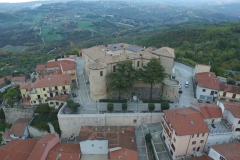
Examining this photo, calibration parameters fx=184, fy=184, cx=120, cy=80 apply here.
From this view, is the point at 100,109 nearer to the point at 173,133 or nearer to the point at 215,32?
the point at 173,133

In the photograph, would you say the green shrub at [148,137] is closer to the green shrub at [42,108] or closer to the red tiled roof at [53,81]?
the red tiled roof at [53,81]

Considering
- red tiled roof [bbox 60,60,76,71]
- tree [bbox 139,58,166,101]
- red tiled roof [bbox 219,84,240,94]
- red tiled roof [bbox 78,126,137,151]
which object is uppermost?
tree [bbox 139,58,166,101]

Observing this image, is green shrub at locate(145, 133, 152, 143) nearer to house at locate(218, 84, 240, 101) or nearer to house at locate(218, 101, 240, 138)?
house at locate(218, 101, 240, 138)

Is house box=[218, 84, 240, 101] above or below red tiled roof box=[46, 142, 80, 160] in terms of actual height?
above

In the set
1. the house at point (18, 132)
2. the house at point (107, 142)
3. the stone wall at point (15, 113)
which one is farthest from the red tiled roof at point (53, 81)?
the house at point (107, 142)

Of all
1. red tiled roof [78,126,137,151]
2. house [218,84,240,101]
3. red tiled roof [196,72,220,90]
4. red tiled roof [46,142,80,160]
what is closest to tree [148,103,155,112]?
red tiled roof [78,126,137,151]

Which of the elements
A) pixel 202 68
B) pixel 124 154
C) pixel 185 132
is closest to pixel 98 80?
pixel 124 154

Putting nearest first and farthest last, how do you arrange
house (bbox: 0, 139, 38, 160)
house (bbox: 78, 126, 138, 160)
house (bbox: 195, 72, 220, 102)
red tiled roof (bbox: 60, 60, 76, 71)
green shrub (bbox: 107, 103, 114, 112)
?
house (bbox: 78, 126, 138, 160), house (bbox: 0, 139, 38, 160), green shrub (bbox: 107, 103, 114, 112), house (bbox: 195, 72, 220, 102), red tiled roof (bbox: 60, 60, 76, 71)
